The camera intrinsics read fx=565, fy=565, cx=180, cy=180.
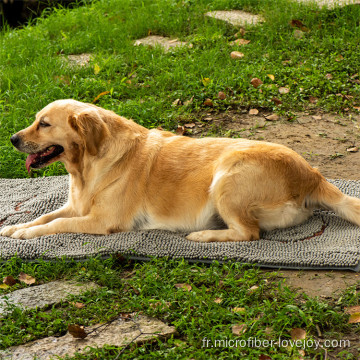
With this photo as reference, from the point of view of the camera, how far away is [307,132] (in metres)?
6.75

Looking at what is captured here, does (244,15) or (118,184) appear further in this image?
(244,15)

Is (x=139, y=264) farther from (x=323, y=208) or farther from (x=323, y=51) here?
(x=323, y=51)

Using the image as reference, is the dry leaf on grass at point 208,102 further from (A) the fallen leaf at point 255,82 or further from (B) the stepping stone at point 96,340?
(B) the stepping stone at point 96,340

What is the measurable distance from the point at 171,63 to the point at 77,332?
545cm

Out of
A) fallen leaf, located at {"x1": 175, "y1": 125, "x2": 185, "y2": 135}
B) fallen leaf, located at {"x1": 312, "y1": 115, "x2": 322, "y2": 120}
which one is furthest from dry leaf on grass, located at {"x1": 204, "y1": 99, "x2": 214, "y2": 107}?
fallen leaf, located at {"x1": 312, "y1": 115, "x2": 322, "y2": 120}

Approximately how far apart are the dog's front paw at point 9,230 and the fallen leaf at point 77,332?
1.65 meters

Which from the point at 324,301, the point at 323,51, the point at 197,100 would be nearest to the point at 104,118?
the point at 324,301

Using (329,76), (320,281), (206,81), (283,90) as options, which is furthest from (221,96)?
(320,281)

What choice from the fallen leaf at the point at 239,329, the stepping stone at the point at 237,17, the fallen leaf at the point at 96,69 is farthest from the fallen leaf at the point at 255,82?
the fallen leaf at the point at 239,329

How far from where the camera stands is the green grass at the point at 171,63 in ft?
23.9

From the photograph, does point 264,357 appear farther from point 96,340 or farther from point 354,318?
point 96,340

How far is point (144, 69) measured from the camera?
803cm

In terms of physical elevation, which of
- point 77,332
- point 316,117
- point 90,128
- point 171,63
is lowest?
point 77,332

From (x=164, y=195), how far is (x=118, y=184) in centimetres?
40
